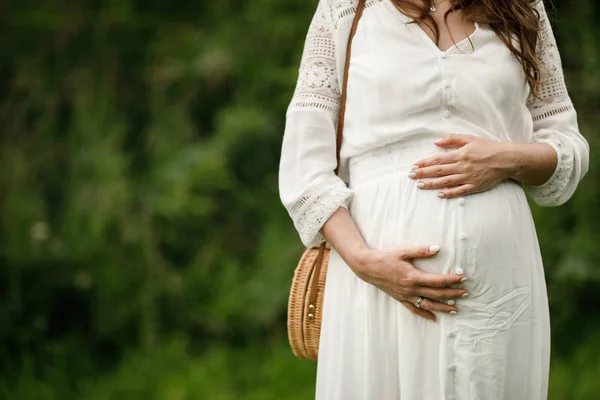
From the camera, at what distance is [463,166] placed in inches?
73.2

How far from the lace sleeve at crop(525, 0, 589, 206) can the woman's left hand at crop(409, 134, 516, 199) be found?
21cm

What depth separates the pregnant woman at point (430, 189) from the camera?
182cm

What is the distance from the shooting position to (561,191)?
6.71 ft

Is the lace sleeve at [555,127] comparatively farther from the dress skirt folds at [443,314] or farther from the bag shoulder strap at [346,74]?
the bag shoulder strap at [346,74]

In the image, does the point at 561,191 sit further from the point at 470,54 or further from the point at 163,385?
the point at 163,385

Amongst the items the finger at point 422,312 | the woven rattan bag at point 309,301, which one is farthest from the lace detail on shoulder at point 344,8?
the finger at point 422,312

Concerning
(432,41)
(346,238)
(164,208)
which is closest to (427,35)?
(432,41)

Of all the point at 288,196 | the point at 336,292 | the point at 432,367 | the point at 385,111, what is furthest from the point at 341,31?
the point at 432,367

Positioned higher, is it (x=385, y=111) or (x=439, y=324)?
(x=385, y=111)

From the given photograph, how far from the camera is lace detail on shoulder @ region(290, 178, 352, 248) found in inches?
76.5

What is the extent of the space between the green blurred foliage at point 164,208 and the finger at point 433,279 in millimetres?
2573

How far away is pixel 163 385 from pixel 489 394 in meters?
2.91

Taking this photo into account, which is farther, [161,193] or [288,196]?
[161,193]

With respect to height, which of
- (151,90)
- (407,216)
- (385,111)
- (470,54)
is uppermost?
(151,90)
